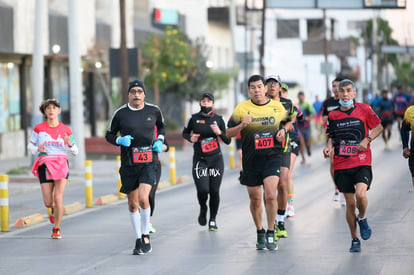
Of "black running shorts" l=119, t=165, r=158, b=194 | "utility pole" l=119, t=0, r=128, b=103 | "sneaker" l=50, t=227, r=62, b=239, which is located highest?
"utility pole" l=119, t=0, r=128, b=103

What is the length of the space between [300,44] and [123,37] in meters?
77.1

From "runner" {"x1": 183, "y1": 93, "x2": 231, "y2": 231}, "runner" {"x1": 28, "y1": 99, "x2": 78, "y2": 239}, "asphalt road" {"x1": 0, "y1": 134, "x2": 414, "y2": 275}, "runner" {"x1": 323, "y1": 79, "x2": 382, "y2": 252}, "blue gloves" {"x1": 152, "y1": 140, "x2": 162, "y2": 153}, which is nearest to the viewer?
"asphalt road" {"x1": 0, "y1": 134, "x2": 414, "y2": 275}

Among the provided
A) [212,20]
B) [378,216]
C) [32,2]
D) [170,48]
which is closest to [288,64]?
[212,20]

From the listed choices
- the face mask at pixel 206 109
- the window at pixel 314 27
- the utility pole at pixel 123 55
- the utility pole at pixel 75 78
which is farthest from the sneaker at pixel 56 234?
the window at pixel 314 27

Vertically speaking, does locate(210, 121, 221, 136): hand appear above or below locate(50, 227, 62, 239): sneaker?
above

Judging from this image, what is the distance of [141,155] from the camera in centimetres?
1205

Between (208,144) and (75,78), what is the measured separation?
13.3m

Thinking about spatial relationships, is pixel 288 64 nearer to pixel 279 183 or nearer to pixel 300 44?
pixel 300 44

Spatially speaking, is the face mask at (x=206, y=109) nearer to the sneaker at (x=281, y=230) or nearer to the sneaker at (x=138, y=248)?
the sneaker at (x=281, y=230)

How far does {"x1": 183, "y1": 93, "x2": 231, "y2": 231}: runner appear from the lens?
46.9ft

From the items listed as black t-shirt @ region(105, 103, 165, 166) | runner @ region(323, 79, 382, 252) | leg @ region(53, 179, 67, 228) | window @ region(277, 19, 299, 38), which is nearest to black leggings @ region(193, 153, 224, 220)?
leg @ region(53, 179, 67, 228)

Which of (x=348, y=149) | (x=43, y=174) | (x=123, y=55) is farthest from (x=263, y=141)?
(x=123, y=55)

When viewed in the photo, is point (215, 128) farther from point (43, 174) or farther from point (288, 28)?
point (288, 28)

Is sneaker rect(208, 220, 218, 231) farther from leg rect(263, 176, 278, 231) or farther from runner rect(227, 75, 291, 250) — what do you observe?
leg rect(263, 176, 278, 231)
